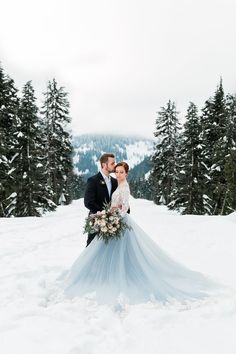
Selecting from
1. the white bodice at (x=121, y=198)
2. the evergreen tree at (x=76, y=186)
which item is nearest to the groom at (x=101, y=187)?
the white bodice at (x=121, y=198)

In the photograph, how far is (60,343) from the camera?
198 inches

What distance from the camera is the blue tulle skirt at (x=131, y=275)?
6.77 meters

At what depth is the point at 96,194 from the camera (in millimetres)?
7672

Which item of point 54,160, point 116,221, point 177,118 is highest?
point 177,118

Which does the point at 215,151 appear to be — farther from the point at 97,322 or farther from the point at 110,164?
the point at 97,322

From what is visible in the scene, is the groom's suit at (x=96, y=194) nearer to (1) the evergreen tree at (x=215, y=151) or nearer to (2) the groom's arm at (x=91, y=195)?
(2) the groom's arm at (x=91, y=195)

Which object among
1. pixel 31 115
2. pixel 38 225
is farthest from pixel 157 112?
pixel 38 225

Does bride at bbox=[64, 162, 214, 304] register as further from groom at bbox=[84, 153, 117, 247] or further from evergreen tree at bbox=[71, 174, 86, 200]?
evergreen tree at bbox=[71, 174, 86, 200]

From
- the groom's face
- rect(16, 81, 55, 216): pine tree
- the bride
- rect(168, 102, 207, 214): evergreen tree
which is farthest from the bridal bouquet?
rect(168, 102, 207, 214): evergreen tree

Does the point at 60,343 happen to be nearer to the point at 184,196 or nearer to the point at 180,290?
the point at 180,290

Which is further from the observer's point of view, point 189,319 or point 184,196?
point 184,196

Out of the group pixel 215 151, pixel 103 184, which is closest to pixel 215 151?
pixel 215 151

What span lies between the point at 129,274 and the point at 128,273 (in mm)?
26

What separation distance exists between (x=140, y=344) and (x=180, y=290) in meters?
2.13
